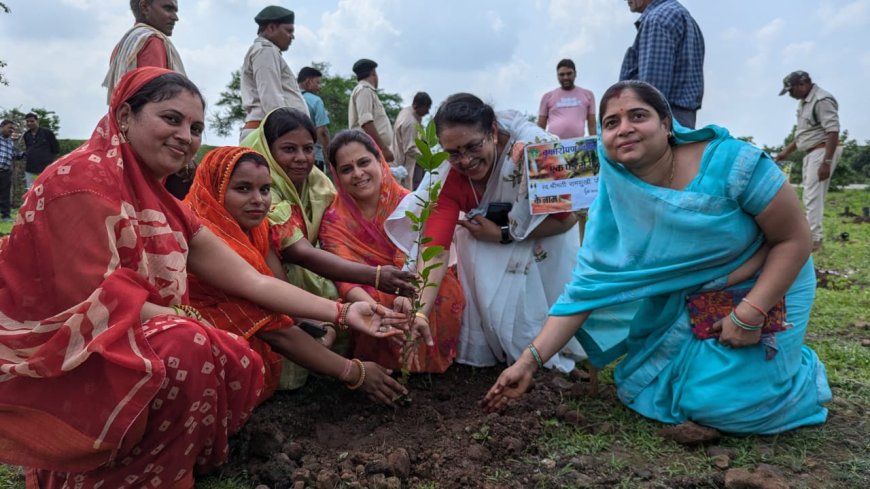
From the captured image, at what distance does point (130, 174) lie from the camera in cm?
194

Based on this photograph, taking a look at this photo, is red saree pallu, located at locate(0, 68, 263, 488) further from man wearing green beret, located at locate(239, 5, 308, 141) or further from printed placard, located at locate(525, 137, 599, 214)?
man wearing green beret, located at locate(239, 5, 308, 141)

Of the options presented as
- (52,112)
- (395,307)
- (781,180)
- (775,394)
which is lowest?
(775,394)

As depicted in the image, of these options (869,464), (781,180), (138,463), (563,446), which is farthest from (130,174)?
(869,464)

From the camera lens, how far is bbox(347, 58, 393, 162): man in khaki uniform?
23.9 ft

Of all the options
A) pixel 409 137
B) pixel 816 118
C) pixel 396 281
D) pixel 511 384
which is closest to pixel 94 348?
pixel 396 281

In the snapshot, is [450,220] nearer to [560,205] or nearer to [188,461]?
[560,205]

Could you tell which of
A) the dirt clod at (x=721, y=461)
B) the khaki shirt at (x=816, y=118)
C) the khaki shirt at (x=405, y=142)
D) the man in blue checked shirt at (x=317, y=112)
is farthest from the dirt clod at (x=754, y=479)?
the khaki shirt at (x=405, y=142)

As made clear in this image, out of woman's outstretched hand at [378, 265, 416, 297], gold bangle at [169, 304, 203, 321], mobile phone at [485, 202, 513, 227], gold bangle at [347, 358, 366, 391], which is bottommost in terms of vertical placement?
gold bangle at [347, 358, 366, 391]

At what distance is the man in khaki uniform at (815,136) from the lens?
707 centimetres

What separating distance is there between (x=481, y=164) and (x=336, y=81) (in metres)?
28.5

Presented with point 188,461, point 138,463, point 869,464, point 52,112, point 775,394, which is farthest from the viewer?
point 52,112

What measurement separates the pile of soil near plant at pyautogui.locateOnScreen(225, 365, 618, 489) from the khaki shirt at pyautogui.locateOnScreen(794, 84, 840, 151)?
610 cm

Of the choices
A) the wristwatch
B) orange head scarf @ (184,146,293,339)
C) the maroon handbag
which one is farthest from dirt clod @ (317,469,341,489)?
the wristwatch

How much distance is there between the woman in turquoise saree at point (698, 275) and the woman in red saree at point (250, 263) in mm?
712
